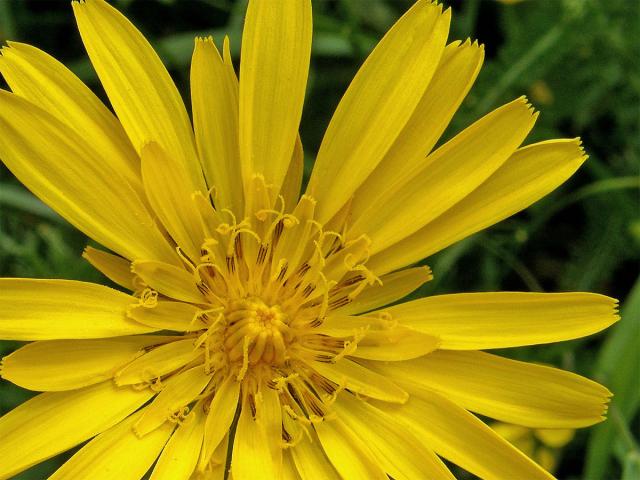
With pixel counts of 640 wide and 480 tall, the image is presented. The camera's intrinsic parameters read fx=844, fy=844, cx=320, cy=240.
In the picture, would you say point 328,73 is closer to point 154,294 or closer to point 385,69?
point 385,69

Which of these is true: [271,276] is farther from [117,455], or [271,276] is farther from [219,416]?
[117,455]

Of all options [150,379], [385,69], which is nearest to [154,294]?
[150,379]

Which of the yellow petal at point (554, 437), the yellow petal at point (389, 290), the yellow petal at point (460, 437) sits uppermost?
the yellow petal at point (389, 290)

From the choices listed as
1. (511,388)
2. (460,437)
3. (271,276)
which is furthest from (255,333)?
(511,388)

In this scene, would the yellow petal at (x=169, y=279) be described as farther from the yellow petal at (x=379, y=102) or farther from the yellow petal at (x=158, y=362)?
the yellow petal at (x=379, y=102)

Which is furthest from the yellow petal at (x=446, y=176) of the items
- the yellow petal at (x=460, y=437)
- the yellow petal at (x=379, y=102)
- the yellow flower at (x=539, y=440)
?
the yellow flower at (x=539, y=440)

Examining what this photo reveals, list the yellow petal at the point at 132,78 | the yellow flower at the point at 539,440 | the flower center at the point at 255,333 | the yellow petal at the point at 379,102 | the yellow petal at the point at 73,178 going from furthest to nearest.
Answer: the yellow flower at the point at 539,440
the flower center at the point at 255,333
the yellow petal at the point at 379,102
the yellow petal at the point at 132,78
the yellow petal at the point at 73,178
